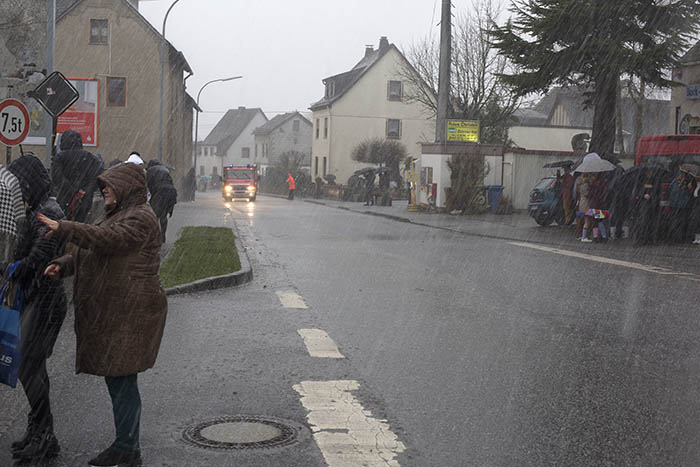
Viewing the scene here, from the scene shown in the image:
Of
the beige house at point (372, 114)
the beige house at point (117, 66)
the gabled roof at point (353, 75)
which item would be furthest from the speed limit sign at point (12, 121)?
the beige house at point (372, 114)

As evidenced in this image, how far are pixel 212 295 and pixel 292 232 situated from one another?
37.7 feet

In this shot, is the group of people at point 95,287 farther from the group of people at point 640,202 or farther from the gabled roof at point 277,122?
the gabled roof at point 277,122

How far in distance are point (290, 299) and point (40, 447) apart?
6.20m

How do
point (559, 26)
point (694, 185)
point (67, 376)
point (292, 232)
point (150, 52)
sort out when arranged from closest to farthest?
point (67, 376), point (694, 185), point (292, 232), point (559, 26), point (150, 52)

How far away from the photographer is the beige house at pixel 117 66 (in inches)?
1758

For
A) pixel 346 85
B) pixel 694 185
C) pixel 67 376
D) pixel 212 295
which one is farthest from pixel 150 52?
pixel 67 376

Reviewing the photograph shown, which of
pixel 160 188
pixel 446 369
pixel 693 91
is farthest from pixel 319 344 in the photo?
pixel 693 91

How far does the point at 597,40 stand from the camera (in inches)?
956

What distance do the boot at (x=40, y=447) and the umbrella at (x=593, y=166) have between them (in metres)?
17.1

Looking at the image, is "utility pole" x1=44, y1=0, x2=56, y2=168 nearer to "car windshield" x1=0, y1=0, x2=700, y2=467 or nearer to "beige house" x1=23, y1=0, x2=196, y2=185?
"car windshield" x1=0, y1=0, x2=700, y2=467

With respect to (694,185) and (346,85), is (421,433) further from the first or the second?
(346,85)

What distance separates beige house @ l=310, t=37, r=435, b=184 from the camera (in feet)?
215

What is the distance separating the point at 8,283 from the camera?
173 inches

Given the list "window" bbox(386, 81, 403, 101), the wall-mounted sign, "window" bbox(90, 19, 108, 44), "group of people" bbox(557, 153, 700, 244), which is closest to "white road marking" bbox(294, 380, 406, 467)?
"group of people" bbox(557, 153, 700, 244)
